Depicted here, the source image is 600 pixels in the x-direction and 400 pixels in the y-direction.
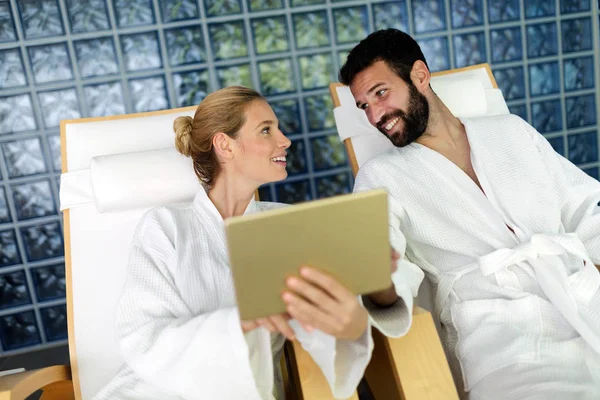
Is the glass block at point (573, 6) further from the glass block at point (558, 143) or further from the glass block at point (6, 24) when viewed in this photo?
the glass block at point (6, 24)

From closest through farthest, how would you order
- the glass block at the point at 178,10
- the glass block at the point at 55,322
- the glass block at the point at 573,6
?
the glass block at the point at 178,10
the glass block at the point at 55,322
the glass block at the point at 573,6

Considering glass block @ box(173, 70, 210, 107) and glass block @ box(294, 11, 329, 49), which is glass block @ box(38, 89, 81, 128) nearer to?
glass block @ box(173, 70, 210, 107)

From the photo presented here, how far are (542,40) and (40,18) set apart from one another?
96.9 inches

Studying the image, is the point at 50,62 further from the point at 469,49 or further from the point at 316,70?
the point at 469,49

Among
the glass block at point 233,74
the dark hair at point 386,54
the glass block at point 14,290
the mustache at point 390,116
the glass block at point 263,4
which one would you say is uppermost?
the glass block at point 263,4

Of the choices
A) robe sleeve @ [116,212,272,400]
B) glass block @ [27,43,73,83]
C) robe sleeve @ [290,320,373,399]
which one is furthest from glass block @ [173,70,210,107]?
robe sleeve @ [290,320,373,399]

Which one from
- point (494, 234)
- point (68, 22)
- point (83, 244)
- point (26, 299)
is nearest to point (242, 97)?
point (83, 244)

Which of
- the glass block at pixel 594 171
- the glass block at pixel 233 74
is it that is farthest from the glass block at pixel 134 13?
the glass block at pixel 594 171

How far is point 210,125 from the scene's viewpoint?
1.64m

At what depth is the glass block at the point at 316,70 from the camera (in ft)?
8.56

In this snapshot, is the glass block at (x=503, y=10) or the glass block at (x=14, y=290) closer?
the glass block at (x=14, y=290)

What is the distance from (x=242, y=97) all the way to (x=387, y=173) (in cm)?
50

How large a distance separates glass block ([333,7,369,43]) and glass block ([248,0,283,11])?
0.29 m

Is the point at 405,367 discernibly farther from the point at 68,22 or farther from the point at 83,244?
the point at 68,22
